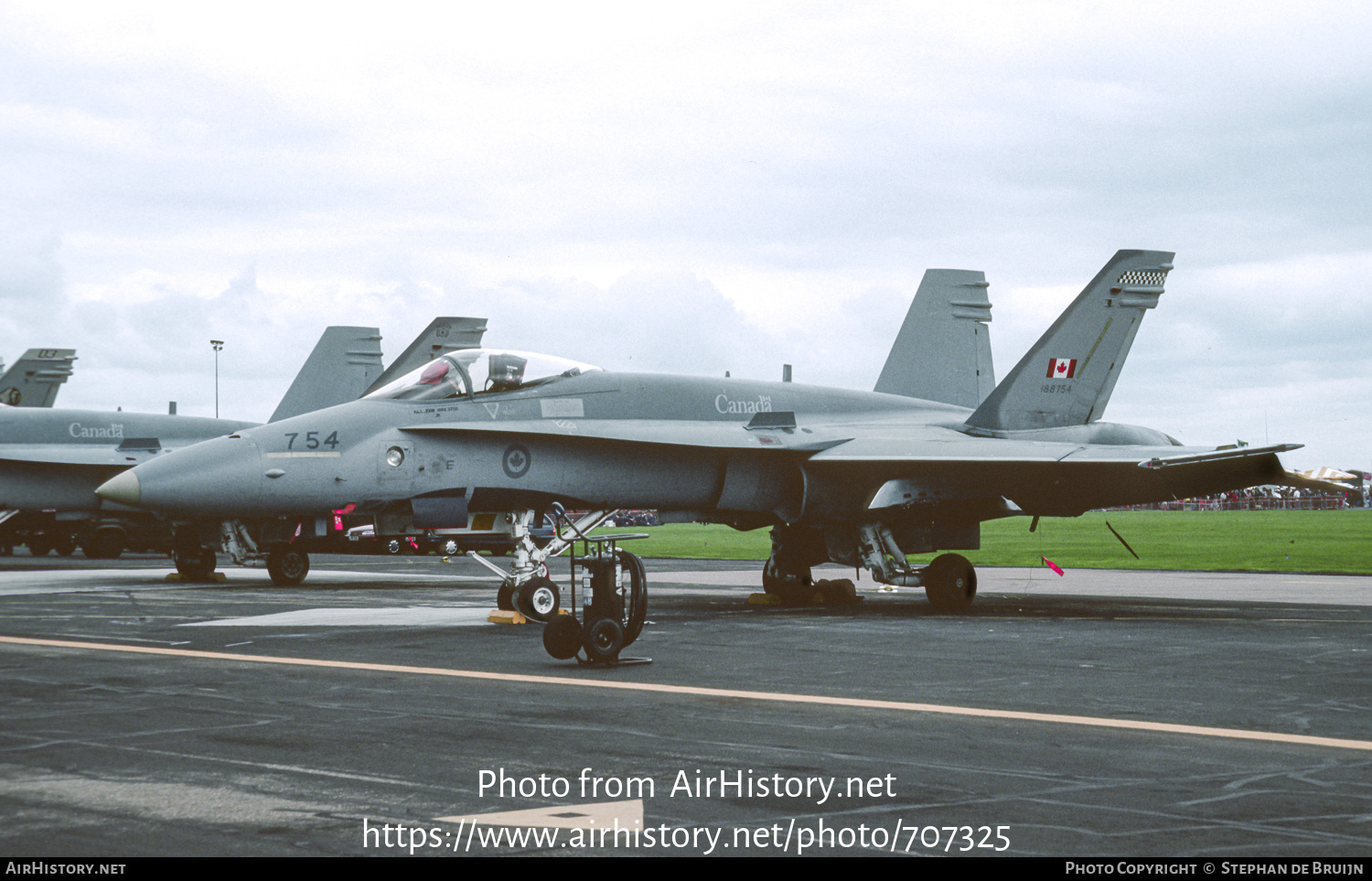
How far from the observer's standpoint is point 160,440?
2836 cm

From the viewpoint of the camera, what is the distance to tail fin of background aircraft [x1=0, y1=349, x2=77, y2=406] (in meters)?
37.1

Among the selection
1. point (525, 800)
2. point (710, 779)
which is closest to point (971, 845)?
point (710, 779)

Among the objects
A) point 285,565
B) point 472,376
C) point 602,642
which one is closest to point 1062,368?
point 472,376

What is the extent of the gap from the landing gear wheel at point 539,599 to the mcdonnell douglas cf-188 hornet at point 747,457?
0.06 m

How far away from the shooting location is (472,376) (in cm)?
1462

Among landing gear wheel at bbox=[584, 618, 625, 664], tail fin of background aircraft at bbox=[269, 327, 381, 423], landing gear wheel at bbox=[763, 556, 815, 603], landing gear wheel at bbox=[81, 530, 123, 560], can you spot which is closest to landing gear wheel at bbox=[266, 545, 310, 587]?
tail fin of background aircraft at bbox=[269, 327, 381, 423]

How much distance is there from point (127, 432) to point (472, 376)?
54.3 feet

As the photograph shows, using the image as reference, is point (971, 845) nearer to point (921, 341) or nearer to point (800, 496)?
point (800, 496)

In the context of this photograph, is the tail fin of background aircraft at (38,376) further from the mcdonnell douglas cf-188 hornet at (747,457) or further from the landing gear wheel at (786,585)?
the landing gear wheel at (786,585)

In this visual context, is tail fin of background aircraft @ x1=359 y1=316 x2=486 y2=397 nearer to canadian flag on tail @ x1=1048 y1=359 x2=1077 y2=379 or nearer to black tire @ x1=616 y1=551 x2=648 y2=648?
canadian flag on tail @ x1=1048 y1=359 x2=1077 y2=379

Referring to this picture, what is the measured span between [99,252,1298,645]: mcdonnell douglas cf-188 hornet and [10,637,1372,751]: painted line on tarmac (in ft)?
9.74

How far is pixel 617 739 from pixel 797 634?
6183 millimetres

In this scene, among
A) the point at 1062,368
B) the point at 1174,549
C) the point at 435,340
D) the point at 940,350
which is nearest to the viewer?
the point at 1062,368

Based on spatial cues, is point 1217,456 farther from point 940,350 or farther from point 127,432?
point 127,432
